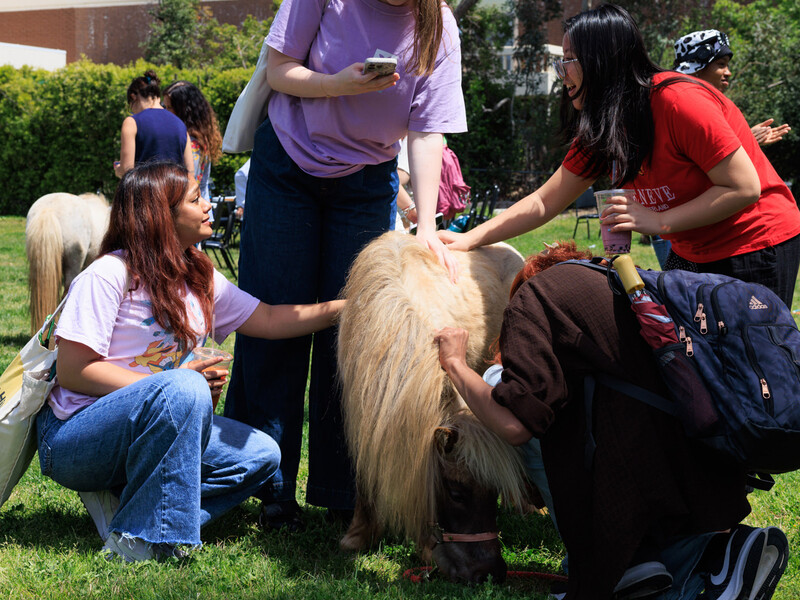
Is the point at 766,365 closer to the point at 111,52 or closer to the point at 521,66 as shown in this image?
the point at 521,66

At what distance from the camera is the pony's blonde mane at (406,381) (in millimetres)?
2527

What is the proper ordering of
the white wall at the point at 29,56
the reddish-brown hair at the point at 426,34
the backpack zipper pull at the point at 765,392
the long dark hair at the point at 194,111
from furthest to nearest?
the white wall at the point at 29,56 → the long dark hair at the point at 194,111 → the reddish-brown hair at the point at 426,34 → the backpack zipper pull at the point at 765,392

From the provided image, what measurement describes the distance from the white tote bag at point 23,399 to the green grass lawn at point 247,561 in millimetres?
301

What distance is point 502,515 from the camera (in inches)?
132

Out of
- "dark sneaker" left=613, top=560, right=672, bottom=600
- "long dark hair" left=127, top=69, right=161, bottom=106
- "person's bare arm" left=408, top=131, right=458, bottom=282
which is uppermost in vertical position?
"long dark hair" left=127, top=69, right=161, bottom=106

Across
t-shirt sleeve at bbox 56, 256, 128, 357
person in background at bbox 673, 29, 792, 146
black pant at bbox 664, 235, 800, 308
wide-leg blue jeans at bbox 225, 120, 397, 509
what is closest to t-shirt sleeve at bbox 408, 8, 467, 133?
wide-leg blue jeans at bbox 225, 120, 397, 509

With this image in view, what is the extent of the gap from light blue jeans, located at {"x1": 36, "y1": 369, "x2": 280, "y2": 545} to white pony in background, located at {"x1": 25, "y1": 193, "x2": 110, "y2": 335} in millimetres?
3395

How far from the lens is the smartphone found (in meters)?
2.57

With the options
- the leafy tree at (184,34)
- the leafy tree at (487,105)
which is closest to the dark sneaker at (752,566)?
the leafy tree at (487,105)

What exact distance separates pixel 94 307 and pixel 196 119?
14.7 ft

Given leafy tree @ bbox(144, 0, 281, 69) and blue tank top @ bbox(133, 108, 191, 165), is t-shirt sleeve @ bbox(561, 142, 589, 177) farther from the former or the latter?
leafy tree @ bbox(144, 0, 281, 69)

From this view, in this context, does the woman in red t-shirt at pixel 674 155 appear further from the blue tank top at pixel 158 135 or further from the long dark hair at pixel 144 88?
the long dark hair at pixel 144 88

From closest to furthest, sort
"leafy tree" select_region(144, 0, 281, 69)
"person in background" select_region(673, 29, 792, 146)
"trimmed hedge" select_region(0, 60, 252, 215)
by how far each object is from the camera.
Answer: "person in background" select_region(673, 29, 792, 146) → "trimmed hedge" select_region(0, 60, 252, 215) → "leafy tree" select_region(144, 0, 281, 69)

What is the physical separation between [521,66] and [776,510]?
18430mm
